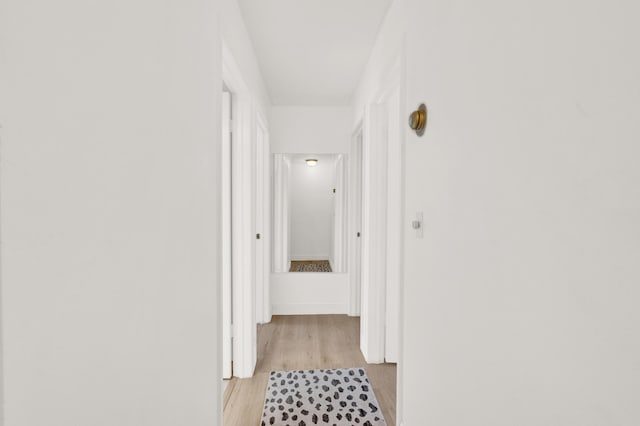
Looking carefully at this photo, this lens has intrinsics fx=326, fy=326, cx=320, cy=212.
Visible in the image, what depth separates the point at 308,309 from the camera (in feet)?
12.4

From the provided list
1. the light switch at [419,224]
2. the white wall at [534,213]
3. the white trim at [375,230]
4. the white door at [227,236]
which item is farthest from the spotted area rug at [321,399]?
the light switch at [419,224]

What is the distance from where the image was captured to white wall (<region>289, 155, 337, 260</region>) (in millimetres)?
3816

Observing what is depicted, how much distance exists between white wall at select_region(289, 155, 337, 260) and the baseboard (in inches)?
21.6

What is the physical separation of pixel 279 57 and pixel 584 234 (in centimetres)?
246

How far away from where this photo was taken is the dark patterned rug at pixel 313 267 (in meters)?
3.83

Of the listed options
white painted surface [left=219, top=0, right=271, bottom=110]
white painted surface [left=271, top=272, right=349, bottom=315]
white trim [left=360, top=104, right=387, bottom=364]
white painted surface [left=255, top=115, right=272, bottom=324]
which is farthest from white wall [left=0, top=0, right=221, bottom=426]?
white painted surface [left=271, top=272, right=349, bottom=315]

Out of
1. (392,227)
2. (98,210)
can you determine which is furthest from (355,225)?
(98,210)

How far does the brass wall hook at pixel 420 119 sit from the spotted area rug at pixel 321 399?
1.63 metres

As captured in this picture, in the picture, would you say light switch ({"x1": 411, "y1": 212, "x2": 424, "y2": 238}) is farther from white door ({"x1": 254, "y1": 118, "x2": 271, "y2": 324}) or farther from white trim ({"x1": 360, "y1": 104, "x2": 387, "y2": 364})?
white door ({"x1": 254, "y1": 118, "x2": 271, "y2": 324})

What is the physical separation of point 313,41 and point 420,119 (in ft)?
4.37

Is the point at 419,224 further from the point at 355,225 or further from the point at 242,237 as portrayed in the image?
Answer: the point at 355,225

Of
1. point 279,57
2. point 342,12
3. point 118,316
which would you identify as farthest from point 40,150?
point 279,57

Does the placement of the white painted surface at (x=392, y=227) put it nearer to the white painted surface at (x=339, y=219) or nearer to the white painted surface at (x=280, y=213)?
the white painted surface at (x=339, y=219)

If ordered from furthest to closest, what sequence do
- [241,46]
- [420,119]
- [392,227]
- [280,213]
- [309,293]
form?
1. [309,293]
2. [280,213]
3. [392,227]
4. [241,46]
5. [420,119]
